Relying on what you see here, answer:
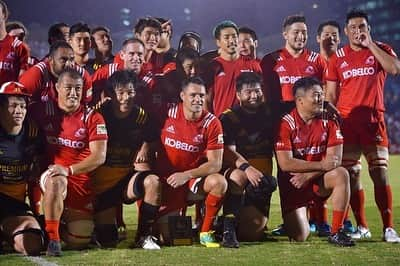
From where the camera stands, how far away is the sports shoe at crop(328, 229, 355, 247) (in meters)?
5.69

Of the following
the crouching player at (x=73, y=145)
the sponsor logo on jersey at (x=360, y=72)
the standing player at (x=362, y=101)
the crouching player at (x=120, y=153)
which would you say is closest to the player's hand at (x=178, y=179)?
the crouching player at (x=120, y=153)

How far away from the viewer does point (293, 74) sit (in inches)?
266

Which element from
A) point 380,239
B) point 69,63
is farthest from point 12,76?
point 380,239

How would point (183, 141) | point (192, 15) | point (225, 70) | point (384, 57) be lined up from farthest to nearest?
1. point (192, 15)
2. point (225, 70)
3. point (384, 57)
4. point (183, 141)

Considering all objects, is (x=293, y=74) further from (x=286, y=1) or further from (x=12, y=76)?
(x=286, y=1)

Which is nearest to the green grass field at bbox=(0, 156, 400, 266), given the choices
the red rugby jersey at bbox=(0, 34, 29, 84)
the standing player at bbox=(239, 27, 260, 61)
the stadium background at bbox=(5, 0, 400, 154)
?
the red rugby jersey at bbox=(0, 34, 29, 84)

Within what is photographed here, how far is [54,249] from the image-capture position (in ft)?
17.0

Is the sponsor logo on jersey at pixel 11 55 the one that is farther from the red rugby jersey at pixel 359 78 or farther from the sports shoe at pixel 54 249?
the red rugby jersey at pixel 359 78

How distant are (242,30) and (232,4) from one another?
1820 cm

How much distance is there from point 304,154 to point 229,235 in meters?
1.07

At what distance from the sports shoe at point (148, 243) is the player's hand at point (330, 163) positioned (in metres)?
1.60

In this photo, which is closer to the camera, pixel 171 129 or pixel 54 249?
pixel 54 249

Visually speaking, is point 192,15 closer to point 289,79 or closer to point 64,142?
point 289,79

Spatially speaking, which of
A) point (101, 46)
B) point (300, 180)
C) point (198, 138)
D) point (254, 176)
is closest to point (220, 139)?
point (198, 138)
